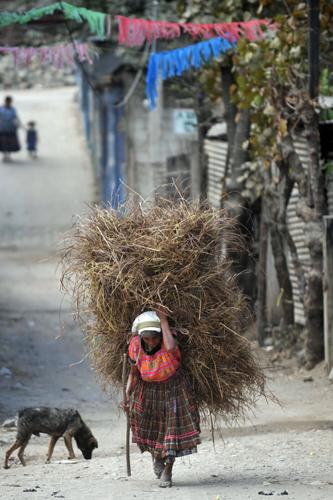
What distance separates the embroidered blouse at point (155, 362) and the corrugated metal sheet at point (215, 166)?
7479 millimetres

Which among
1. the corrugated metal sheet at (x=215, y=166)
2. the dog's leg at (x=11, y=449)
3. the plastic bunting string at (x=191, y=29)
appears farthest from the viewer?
the corrugated metal sheet at (x=215, y=166)

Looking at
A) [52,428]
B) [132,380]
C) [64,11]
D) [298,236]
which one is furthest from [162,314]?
[64,11]

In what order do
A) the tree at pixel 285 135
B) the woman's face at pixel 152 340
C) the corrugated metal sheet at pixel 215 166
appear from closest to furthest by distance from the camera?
the woman's face at pixel 152 340 → the tree at pixel 285 135 → the corrugated metal sheet at pixel 215 166

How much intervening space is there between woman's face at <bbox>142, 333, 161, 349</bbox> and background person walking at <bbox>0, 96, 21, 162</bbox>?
2123 cm

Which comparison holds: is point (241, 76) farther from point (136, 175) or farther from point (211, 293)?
point (136, 175)

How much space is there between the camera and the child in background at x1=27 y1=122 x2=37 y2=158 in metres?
28.8

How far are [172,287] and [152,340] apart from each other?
364mm

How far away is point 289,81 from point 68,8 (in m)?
2.47

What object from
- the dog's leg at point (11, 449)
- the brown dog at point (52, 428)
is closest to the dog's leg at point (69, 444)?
the brown dog at point (52, 428)

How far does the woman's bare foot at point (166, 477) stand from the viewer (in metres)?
7.03

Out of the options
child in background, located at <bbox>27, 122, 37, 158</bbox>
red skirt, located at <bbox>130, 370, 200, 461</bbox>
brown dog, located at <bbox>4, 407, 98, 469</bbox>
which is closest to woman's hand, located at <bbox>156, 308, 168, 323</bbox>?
red skirt, located at <bbox>130, 370, 200, 461</bbox>

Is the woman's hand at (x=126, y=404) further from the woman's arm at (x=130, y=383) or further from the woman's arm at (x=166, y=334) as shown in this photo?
the woman's arm at (x=166, y=334)

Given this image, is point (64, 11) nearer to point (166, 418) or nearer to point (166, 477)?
point (166, 418)

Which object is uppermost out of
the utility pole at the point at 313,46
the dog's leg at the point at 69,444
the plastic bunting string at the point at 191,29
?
the plastic bunting string at the point at 191,29
